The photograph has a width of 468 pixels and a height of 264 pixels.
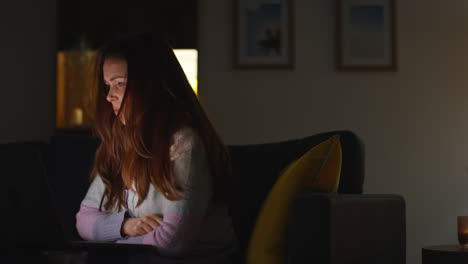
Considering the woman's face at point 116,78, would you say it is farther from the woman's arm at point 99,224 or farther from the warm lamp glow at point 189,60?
the warm lamp glow at point 189,60

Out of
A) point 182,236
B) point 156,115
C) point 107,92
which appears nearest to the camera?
point 182,236

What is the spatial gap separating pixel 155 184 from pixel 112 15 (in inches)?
84.9

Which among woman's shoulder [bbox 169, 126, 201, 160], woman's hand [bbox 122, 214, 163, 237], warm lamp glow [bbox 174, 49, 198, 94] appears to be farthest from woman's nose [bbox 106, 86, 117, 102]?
warm lamp glow [bbox 174, 49, 198, 94]

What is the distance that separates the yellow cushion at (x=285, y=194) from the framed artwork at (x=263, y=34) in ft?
6.03

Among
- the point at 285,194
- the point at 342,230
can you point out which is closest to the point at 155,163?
the point at 285,194

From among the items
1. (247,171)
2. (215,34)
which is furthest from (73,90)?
(247,171)

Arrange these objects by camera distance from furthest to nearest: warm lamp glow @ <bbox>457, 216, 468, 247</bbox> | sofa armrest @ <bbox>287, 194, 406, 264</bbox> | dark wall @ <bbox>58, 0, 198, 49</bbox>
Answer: dark wall @ <bbox>58, 0, 198, 49</bbox> → warm lamp glow @ <bbox>457, 216, 468, 247</bbox> → sofa armrest @ <bbox>287, 194, 406, 264</bbox>

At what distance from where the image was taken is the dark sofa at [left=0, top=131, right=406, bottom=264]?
4.10ft

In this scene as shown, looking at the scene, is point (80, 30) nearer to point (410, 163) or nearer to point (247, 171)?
point (247, 171)

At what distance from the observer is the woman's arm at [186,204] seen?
130cm

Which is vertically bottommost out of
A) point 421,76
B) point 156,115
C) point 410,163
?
point 410,163

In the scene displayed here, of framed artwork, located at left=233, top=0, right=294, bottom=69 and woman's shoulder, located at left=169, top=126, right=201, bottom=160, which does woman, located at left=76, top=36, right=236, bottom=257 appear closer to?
woman's shoulder, located at left=169, top=126, right=201, bottom=160

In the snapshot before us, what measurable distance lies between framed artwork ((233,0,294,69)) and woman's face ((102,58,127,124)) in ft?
5.96

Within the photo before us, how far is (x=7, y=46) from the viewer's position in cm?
342
